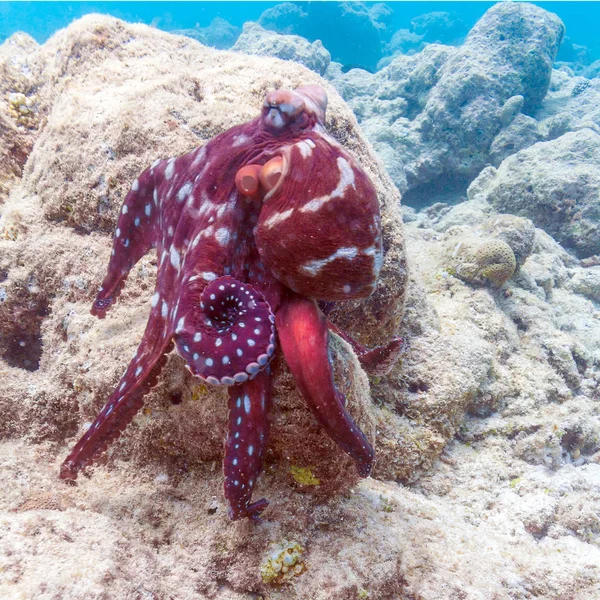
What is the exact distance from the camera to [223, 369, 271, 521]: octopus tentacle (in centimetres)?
208

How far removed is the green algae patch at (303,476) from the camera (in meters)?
2.61

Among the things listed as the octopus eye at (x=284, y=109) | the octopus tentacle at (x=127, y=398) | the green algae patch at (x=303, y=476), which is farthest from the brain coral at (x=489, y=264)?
the octopus tentacle at (x=127, y=398)

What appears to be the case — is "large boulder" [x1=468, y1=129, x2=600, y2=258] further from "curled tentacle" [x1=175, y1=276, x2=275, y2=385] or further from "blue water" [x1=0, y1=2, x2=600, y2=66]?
"blue water" [x1=0, y1=2, x2=600, y2=66]

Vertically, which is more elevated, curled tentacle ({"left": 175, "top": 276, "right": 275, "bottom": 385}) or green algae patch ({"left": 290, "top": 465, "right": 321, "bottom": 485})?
curled tentacle ({"left": 175, "top": 276, "right": 275, "bottom": 385})

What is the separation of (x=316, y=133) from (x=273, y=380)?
4.63 ft

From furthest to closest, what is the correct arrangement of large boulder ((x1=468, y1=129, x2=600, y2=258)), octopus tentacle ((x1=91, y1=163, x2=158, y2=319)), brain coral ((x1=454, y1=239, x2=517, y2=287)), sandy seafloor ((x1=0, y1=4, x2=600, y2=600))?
large boulder ((x1=468, y1=129, x2=600, y2=258)) < brain coral ((x1=454, y1=239, x2=517, y2=287)) < octopus tentacle ((x1=91, y1=163, x2=158, y2=319)) < sandy seafloor ((x1=0, y1=4, x2=600, y2=600))

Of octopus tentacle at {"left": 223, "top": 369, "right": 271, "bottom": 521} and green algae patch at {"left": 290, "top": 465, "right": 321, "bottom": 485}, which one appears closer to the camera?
octopus tentacle at {"left": 223, "top": 369, "right": 271, "bottom": 521}

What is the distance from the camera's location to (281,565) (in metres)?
2.30

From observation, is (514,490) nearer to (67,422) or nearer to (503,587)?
(503,587)

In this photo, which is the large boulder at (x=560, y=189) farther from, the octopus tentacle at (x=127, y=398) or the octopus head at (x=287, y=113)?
Answer: the octopus tentacle at (x=127, y=398)

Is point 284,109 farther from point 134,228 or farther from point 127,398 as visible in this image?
point 127,398

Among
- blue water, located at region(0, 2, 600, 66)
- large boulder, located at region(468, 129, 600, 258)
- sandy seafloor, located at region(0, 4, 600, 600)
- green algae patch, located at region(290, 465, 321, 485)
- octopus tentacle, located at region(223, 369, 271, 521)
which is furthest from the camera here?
blue water, located at region(0, 2, 600, 66)

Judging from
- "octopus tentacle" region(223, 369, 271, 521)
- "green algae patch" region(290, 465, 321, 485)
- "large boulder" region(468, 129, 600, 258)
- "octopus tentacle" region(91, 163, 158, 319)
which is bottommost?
"green algae patch" region(290, 465, 321, 485)

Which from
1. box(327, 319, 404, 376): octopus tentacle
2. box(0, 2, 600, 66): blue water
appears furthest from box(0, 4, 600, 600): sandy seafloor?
box(0, 2, 600, 66): blue water
